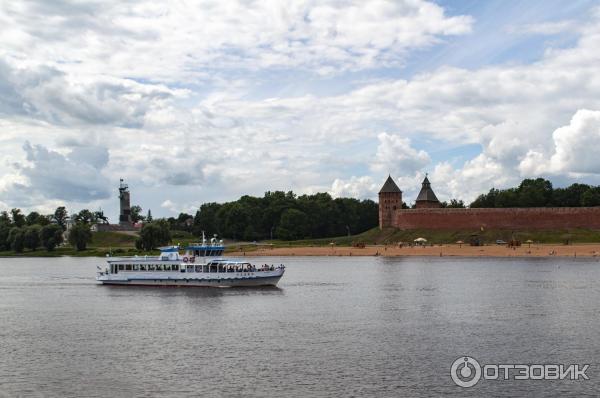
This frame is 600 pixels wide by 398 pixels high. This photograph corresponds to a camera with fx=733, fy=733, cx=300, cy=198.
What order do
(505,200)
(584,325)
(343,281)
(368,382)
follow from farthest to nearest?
(505,200) → (343,281) → (584,325) → (368,382)

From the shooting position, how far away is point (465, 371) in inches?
1312

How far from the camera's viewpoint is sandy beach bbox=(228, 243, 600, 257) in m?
119

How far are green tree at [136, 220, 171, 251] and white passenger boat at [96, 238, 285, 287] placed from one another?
62.9 m

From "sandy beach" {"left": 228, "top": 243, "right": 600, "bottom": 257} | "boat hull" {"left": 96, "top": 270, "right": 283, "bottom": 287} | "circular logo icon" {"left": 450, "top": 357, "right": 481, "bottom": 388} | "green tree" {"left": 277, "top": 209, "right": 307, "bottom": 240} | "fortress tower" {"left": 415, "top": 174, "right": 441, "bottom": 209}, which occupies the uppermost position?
"fortress tower" {"left": 415, "top": 174, "right": 441, "bottom": 209}

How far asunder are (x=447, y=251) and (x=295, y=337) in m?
93.4

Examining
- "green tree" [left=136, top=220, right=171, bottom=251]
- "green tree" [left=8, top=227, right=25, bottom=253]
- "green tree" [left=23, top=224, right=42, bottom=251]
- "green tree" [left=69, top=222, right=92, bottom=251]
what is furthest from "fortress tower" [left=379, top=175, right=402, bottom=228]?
"green tree" [left=8, top=227, right=25, bottom=253]

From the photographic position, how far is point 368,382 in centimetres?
3167

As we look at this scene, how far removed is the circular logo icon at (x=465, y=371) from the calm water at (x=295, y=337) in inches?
18.4

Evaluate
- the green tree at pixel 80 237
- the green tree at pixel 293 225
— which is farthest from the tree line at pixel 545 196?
the green tree at pixel 80 237

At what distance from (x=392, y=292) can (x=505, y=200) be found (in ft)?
374

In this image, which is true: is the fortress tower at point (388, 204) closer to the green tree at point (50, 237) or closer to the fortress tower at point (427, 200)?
the fortress tower at point (427, 200)

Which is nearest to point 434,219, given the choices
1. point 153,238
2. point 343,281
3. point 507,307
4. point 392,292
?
point 153,238

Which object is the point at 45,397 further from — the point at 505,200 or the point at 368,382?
the point at 505,200

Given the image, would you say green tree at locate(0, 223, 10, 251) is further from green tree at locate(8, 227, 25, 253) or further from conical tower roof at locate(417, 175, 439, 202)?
conical tower roof at locate(417, 175, 439, 202)
